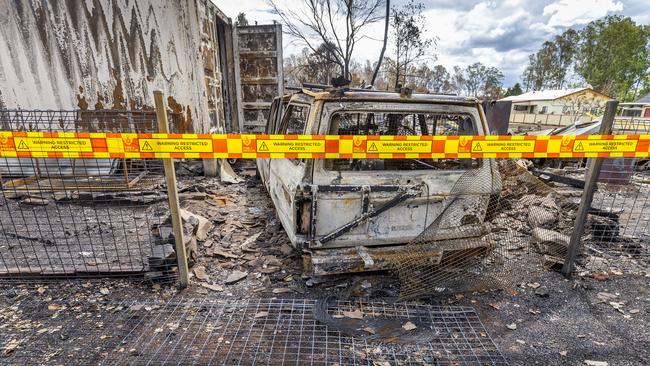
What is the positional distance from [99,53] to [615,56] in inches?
2485

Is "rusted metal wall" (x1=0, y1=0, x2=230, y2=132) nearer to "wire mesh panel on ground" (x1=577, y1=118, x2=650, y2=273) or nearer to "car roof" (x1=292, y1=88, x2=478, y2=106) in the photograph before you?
"car roof" (x1=292, y1=88, x2=478, y2=106)

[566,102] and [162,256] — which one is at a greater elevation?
[566,102]

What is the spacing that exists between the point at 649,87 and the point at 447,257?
206 ft

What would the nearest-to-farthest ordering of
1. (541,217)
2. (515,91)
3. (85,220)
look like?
(85,220)
(541,217)
(515,91)

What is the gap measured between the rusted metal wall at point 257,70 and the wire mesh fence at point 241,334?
21.8 feet

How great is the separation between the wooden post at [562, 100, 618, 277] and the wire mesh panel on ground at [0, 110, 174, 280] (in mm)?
4494

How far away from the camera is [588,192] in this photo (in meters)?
3.49

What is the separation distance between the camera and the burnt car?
9.84 ft

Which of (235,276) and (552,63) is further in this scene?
(552,63)

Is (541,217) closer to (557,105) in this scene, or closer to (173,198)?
(173,198)

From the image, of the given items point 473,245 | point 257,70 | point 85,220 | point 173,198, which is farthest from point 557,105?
point 85,220

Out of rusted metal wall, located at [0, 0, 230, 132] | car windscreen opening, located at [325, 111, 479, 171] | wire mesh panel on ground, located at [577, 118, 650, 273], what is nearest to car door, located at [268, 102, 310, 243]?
car windscreen opening, located at [325, 111, 479, 171]

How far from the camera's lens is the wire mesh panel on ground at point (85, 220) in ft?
11.5

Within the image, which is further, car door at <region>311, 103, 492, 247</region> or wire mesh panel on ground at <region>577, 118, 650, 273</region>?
wire mesh panel on ground at <region>577, 118, 650, 273</region>
